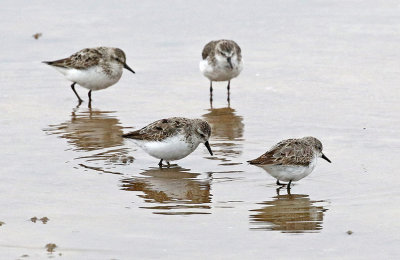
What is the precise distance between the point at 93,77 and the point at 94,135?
99.3 inches

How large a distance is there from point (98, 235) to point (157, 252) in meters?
0.83

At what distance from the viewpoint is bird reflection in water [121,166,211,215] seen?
10367mm

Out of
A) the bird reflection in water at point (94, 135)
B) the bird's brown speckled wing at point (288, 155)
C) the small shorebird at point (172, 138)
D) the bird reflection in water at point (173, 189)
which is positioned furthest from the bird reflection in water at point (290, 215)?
the bird reflection in water at point (94, 135)

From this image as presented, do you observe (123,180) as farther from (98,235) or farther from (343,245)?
(343,245)

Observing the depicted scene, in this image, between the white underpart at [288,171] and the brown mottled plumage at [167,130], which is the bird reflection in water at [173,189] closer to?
the brown mottled plumage at [167,130]

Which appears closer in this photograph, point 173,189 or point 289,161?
point 289,161

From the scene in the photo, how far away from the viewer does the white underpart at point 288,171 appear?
1102 centimetres

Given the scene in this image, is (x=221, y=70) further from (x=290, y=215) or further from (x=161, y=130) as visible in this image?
(x=290, y=215)

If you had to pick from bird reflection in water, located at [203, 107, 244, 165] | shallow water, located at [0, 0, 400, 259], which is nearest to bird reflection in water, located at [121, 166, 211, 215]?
shallow water, located at [0, 0, 400, 259]

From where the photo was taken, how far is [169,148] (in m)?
12.2

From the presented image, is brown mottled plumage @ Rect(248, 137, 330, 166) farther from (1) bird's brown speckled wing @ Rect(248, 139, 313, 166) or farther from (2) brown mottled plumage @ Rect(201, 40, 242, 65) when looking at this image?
(2) brown mottled plumage @ Rect(201, 40, 242, 65)

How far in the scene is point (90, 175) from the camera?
11.8 m

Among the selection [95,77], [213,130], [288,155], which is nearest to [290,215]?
[288,155]

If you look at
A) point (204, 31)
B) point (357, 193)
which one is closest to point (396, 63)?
point (204, 31)
